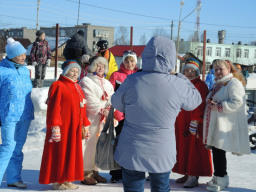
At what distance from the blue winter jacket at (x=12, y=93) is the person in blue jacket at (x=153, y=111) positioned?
5.93ft

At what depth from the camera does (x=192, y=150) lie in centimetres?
493

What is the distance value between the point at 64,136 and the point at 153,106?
1.81m

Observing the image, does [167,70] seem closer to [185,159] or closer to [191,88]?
[191,88]

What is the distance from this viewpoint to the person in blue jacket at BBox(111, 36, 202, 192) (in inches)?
120

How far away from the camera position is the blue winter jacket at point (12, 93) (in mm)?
4453

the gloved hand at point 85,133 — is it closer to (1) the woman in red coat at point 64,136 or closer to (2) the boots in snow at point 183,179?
(1) the woman in red coat at point 64,136

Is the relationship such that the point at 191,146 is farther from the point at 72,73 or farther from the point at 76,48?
the point at 76,48

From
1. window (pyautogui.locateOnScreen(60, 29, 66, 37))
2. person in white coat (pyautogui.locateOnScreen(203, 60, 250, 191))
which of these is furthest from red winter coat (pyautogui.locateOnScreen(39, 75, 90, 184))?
window (pyautogui.locateOnScreen(60, 29, 66, 37))

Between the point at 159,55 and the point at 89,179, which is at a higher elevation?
the point at 159,55

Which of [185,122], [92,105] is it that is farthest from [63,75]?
[185,122]

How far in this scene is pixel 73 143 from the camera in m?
4.55

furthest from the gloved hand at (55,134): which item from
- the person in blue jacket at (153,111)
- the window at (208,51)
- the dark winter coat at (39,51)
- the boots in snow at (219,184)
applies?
the window at (208,51)

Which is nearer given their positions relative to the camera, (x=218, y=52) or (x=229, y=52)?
(x=218, y=52)

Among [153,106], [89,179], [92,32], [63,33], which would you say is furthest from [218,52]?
[153,106]
